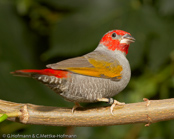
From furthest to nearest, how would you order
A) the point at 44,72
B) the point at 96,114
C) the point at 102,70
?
1. the point at 102,70
2. the point at 96,114
3. the point at 44,72

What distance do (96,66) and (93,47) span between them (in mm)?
874

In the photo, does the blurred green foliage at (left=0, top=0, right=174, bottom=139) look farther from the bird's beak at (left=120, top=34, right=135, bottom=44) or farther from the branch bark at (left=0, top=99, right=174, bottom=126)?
the branch bark at (left=0, top=99, right=174, bottom=126)

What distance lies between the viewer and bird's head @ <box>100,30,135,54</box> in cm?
217

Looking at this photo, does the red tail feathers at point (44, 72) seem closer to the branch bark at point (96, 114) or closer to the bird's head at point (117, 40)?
the branch bark at point (96, 114)

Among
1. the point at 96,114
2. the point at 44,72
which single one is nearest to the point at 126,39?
the point at 96,114

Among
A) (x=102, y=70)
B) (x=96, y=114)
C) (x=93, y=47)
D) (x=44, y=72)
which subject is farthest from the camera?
(x=93, y=47)

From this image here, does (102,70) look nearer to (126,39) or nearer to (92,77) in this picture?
(92,77)

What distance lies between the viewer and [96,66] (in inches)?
82.7

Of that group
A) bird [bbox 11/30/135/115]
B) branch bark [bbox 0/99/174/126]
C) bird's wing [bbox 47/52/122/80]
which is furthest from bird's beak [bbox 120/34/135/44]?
branch bark [bbox 0/99/174/126]

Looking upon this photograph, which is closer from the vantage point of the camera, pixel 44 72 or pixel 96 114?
pixel 44 72

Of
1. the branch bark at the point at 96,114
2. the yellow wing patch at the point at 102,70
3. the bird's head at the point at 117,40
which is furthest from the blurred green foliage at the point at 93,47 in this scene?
the branch bark at the point at 96,114

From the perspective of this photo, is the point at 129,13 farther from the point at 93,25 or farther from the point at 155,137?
the point at 155,137

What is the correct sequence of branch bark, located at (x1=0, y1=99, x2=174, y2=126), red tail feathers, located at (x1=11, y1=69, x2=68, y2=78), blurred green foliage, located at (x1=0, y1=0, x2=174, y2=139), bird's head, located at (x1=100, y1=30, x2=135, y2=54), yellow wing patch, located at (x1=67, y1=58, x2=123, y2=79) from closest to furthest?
red tail feathers, located at (x1=11, y1=69, x2=68, y2=78) → branch bark, located at (x1=0, y1=99, x2=174, y2=126) → yellow wing patch, located at (x1=67, y1=58, x2=123, y2=79) → bird's head, located at (x1=100, y1=30, x2=135, y2=54) → blurred green foliage, located at (x1=0, y1=0, x2=174, y2=139)

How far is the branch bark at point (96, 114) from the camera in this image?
6.32 feet
